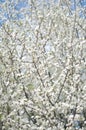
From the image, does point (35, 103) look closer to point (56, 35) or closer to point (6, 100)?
point (6, 100)

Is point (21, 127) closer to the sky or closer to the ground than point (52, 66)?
closer to the ground

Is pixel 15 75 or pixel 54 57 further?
pixel 54 57

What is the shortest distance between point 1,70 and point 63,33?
150 inches

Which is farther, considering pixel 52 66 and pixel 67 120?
pixel 52 66

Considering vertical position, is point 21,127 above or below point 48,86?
below

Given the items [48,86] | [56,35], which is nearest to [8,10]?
[56,35]

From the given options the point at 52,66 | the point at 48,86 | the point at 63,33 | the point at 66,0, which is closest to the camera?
the point at 48,86

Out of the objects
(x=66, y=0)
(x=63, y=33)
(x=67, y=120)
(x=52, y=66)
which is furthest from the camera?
(x=66, y=0)

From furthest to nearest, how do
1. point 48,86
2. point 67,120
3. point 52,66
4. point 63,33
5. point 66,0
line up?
point 66,0, point 63,33, point 52,66, point 48,86, point 67,120

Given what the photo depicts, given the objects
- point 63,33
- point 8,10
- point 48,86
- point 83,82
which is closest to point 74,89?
point 48,86

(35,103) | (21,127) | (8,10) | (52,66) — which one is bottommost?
(21,127)

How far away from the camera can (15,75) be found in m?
9.57

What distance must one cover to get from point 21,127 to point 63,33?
15.4 ft

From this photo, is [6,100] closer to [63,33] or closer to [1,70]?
[1,70]
